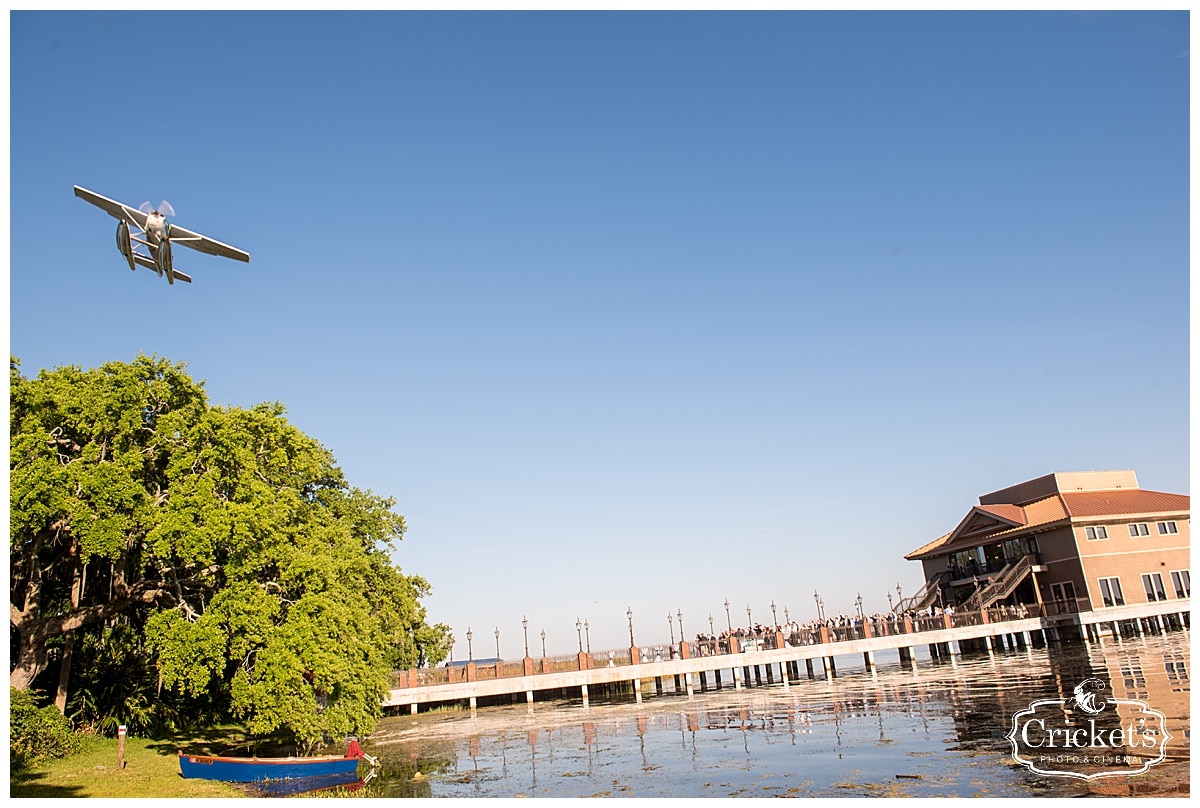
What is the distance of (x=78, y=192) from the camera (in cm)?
2058

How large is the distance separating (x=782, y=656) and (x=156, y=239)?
43.0m

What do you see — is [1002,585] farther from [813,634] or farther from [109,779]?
[109,779]

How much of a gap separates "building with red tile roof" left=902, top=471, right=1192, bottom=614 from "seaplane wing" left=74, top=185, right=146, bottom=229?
56542 millimetres

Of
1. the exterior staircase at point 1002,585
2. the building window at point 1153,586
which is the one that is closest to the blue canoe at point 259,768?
the exterior staircase at point 1002,585

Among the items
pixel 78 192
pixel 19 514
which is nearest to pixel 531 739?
pixel 19 514

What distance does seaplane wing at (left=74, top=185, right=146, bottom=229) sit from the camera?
816 inches

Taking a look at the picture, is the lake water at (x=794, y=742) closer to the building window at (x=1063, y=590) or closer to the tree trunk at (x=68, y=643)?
the tree trunk at (x=68, y=643)

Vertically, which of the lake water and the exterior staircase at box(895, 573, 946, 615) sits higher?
the exterior staircase at box(895, 573, 946, 615)

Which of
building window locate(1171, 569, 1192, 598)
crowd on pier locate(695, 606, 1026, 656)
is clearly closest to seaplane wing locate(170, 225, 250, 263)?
crowd on pier locate(695, 606, 1026, 656)

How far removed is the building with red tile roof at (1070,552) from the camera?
58.9 m

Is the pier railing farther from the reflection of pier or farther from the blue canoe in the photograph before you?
the blue canoe

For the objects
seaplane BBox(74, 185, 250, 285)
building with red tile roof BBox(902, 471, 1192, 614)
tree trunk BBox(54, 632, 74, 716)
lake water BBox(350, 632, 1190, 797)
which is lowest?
lake water BBox(350, 632, 1190, 797)

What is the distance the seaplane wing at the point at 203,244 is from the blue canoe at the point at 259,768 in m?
13.6
